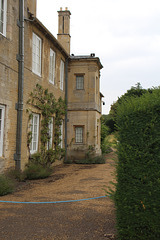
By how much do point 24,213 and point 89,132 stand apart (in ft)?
37.8

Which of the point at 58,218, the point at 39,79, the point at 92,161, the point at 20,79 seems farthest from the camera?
the point at 92,161

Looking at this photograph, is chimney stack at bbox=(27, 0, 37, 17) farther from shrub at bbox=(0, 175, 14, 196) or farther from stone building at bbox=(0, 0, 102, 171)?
shrub at bbox=(0, 175, 14, 196)

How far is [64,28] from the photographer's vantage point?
1789 centimetres

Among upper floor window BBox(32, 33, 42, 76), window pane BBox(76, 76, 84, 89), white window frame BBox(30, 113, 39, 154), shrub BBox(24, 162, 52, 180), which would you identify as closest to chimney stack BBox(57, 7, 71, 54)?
window pane BBox(76, 76, 84, 89)

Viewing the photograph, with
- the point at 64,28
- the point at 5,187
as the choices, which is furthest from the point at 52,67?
the point at 5,187

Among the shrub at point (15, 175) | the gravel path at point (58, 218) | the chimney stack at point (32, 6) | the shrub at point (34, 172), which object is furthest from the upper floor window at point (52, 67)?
the gravel path at point (58, 218)

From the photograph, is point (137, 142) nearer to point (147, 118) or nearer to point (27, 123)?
point (147, 118)

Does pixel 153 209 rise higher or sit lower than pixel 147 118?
lower

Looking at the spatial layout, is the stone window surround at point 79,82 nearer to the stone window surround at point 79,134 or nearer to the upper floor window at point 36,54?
the stone window surround at point 79,134

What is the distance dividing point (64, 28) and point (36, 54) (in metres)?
7.42

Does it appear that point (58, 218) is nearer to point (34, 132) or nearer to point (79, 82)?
point (34, 132)

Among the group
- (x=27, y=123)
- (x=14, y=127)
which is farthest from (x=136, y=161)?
(x=27, y=123)

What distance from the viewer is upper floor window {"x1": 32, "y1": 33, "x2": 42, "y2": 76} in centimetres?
1108

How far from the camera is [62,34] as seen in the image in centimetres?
1784
